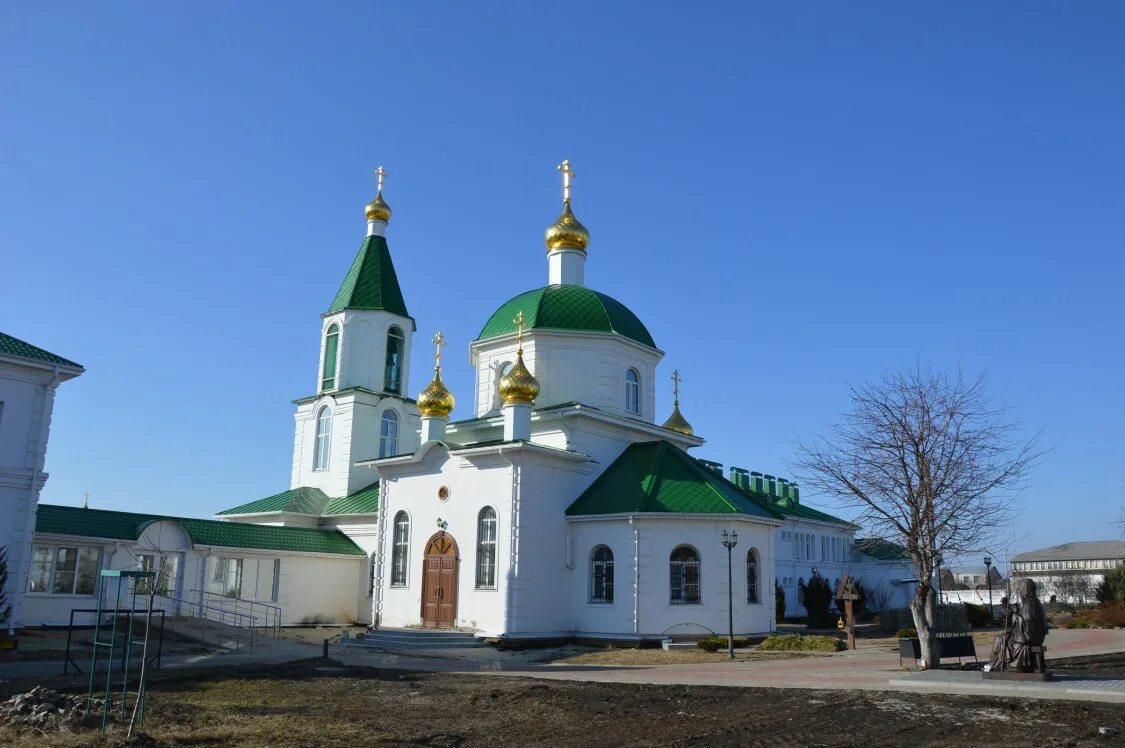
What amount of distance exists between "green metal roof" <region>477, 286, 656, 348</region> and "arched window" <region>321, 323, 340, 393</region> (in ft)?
26.0

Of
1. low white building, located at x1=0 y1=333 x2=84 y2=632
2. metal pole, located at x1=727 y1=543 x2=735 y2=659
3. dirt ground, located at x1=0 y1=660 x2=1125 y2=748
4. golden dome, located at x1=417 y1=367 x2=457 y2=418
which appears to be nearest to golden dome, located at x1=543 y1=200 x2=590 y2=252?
golden dome, located at x1=417 y1=367 x2=457 y2=418

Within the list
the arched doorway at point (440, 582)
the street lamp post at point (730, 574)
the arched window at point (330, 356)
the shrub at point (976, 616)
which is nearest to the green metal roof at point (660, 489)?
the street lamp post at point (730, 574)

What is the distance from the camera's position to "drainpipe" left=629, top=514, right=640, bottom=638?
2316 centimetres

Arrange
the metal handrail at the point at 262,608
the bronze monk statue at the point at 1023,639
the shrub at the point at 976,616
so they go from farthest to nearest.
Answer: the shrub at the point at 976,616
the metal handrail at the point at 262,608
the bronze monk statue at the point at 1023,639

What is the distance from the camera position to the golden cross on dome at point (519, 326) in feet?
85.9

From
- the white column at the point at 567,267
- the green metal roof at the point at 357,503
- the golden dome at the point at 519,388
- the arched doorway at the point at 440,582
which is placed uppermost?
the white column at the point at 567,267

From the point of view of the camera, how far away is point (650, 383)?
2936 centimetres

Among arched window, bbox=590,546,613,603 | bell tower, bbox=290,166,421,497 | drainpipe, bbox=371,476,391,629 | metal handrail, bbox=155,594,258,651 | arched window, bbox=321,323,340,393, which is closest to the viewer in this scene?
arched window, bbox=590,546,613,603

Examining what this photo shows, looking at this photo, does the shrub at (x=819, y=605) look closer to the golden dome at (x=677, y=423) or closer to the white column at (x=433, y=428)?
the golden dome at (x=677, y=423)

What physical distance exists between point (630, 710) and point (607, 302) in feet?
59.6

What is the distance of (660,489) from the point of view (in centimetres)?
2434

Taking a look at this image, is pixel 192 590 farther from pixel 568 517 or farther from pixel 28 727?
pixel 28 727

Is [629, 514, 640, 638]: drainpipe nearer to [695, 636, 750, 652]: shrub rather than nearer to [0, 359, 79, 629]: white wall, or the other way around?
[695, 636, 750, 652]: shrub

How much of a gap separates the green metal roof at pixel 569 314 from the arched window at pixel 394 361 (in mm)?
6780
